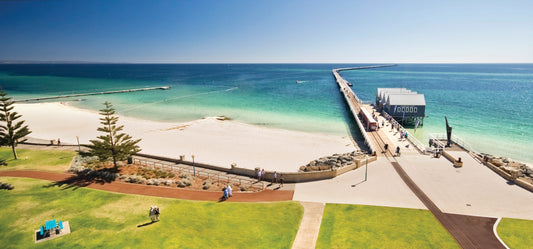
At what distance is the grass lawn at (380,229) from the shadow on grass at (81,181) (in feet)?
57.4

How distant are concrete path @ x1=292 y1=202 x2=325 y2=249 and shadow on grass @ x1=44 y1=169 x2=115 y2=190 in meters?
15.8

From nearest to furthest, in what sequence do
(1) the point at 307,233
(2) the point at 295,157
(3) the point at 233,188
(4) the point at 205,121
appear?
1. (1) the point at 307,233
2. (3) the point at 233,188
3. (2) the point at 295,157
4. (4) the point at 205,121

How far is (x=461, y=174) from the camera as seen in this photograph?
21266 mm

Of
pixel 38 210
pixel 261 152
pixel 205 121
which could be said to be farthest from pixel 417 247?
pixel 205 121

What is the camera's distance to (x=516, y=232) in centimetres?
1396

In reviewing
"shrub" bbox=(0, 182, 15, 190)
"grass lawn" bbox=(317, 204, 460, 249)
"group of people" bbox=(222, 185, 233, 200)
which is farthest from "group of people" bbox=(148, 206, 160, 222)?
"shrub" bbox=(0, 182, 15, 190)

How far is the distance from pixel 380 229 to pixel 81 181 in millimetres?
22027

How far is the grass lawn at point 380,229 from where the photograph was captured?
1326 cm

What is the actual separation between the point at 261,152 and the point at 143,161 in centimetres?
1276

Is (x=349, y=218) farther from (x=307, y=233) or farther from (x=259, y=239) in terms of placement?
(x=259, y=239)

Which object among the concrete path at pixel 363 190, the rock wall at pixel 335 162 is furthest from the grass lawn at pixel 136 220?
the rock wall at pixel 335 162

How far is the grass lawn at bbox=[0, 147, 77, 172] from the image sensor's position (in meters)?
23.0

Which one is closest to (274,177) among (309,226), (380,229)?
(309,226)

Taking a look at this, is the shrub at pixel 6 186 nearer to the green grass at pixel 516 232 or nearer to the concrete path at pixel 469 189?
the concrete path at pixel 469 189
